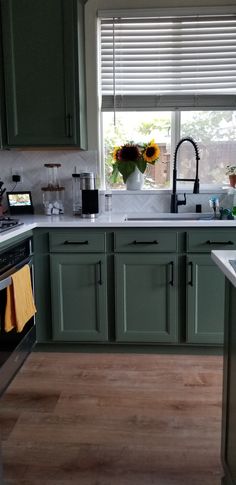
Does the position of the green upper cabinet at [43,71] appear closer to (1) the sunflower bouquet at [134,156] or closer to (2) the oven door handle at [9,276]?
(1) the sunflower bouquet at [134,156]

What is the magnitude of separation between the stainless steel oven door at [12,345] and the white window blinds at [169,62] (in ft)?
5.11

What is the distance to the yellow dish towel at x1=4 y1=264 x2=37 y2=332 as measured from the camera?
7.84 ft

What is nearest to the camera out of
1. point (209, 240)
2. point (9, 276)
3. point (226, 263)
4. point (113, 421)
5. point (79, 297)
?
point (226, 263)

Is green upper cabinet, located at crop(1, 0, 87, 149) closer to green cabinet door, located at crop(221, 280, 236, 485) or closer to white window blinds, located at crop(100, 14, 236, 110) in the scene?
white window blinds, located at crop(100, 14, 236, 110)

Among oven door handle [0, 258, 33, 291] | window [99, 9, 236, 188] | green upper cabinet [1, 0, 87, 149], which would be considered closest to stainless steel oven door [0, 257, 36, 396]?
oven door handle [0, 258, 33, 291]

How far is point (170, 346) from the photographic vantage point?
9.91 ft

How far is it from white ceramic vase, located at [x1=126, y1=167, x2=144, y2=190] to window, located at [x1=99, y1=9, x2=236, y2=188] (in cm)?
12

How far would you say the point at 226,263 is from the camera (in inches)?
60.1

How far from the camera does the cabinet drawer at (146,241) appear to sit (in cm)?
287

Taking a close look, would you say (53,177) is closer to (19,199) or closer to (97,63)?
(19,199)

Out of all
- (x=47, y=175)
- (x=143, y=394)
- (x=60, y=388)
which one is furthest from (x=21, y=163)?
(x=143, y=394)

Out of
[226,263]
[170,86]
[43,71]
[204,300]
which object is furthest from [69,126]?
[226,263]

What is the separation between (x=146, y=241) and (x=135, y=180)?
2.42 feet

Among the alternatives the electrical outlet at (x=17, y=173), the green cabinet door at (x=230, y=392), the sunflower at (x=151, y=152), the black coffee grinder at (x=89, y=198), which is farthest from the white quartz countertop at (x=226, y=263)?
the electrical outlet at (x=17, y=173)
